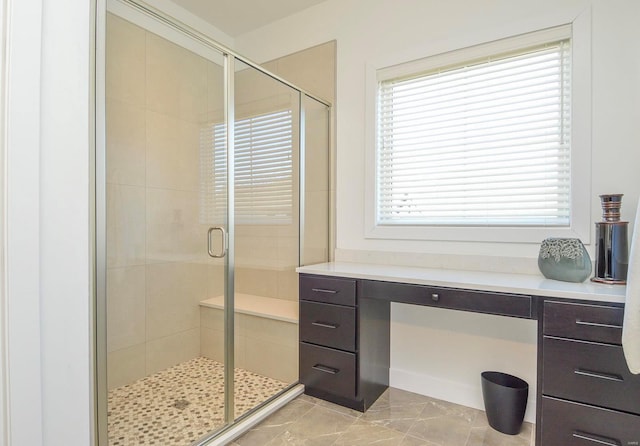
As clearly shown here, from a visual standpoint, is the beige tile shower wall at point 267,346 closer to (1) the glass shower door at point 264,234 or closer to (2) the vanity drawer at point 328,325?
(1) the glass shower door at point 264,234

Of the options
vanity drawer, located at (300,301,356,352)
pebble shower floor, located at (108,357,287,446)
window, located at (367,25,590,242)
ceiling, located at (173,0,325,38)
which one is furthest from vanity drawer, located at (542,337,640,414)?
ceiling, located at (173,0,325,38)

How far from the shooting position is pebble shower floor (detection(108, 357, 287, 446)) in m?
1.60

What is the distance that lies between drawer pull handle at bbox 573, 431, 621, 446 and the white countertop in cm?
53

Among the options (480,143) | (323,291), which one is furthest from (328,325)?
(480,143)

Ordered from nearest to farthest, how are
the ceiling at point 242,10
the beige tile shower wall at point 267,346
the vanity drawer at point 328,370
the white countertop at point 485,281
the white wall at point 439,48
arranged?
the white countertop at point 485,281, the white wall at point 439,48, the vanity drawer at point 328,370, the beige tile shower wall at point 267,346, the ceiling at point 242,10

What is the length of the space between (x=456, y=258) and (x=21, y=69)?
2.12m

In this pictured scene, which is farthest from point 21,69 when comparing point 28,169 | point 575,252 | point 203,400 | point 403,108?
point 403,108

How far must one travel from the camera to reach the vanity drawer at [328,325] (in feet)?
6.61

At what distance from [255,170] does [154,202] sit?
72 cm

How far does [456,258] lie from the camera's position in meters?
2.15

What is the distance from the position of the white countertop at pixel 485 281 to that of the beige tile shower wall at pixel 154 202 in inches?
28.3

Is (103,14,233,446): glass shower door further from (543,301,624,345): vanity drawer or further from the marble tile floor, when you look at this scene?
(543,301,624,345): vanity drawer

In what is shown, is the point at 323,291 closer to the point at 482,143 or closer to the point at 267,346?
the point at 267,346

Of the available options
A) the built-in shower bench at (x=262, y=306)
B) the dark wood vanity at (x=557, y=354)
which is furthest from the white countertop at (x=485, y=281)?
the built-in shower bench at (x=262, y=306)
